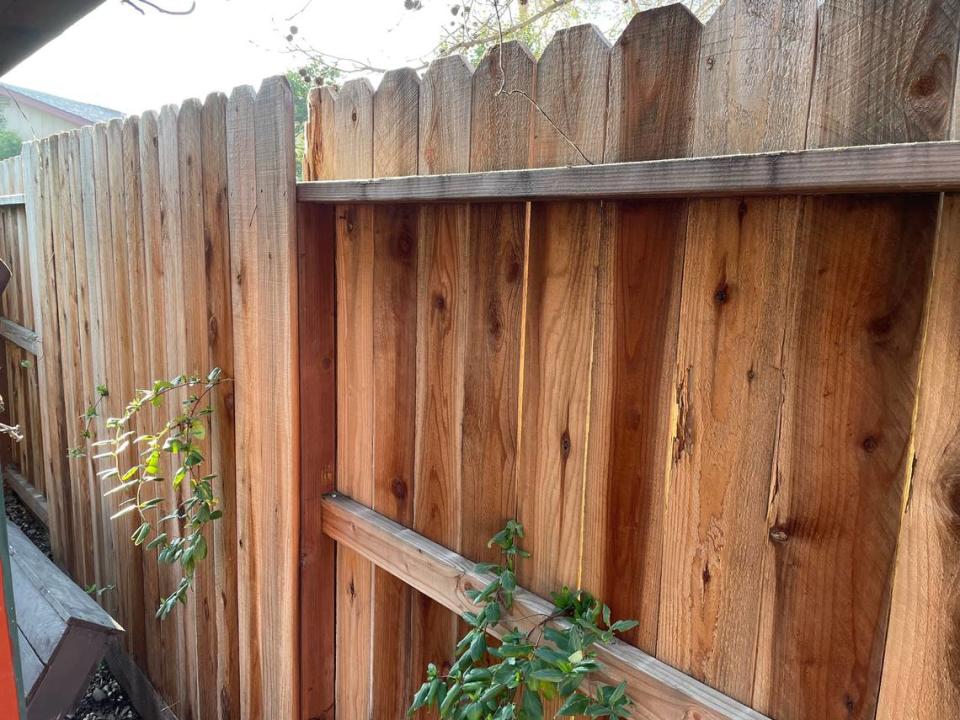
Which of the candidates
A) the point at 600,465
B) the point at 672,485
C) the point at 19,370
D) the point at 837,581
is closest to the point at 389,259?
the point at 600,465

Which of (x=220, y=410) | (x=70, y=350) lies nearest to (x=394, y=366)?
(x=220, y=410)

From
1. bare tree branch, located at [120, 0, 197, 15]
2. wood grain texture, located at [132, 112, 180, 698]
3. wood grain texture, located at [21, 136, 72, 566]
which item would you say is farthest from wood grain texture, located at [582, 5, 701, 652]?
wood grain texture, located at [21, 136, 72, 566]

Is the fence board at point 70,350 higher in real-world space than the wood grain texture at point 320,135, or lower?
lower

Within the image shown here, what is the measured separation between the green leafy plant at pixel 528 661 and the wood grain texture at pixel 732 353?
0.42 feet

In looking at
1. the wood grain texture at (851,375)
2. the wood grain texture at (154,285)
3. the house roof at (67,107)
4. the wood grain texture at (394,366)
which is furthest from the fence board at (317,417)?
the house roof at (67,107)

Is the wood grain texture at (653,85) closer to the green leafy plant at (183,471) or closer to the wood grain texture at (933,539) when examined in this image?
the wood grain texture at (933,539)

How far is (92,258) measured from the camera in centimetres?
275

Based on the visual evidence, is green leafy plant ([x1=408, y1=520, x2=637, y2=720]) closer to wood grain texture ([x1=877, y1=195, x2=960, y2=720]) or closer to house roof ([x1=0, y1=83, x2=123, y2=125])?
wood grain texture ([x1=877, y1=195, x2=960, y2=720])

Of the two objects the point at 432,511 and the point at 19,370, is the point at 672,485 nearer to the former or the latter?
the point at 432,511

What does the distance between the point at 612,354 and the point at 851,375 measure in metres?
0.37

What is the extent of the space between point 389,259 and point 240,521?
0.95 m

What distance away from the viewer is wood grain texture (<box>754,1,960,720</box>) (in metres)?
0.79

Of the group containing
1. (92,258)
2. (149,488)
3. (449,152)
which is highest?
(449,152)

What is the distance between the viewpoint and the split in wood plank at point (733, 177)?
2.38ft
